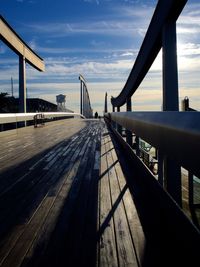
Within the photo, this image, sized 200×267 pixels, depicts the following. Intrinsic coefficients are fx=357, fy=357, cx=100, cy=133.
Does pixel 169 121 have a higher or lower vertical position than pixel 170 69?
lower

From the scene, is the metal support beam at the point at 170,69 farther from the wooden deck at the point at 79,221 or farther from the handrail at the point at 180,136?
the wooden deck at the point at 79,221

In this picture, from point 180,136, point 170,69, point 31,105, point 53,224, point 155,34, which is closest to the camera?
point 180,136

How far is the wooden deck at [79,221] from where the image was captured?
254 centimetres

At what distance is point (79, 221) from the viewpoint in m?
3.31

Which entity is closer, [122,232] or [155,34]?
[122,232]

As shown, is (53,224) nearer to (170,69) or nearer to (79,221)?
(79,221)

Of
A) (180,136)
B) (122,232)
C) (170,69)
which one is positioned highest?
(170,69)

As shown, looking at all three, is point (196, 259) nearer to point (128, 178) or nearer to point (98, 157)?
point (128, 178)

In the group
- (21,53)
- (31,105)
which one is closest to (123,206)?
(21,53)

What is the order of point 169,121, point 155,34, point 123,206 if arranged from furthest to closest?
1. point 155,34
2. point 123,206
3. point 169,121

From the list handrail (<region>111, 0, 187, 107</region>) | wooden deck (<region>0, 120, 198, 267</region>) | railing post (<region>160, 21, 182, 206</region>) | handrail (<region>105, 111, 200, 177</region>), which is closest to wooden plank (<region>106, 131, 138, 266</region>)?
wooden deck (<region>0, 120, 198, 267</region>)

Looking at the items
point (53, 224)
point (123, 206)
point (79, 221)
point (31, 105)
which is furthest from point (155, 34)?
point (31, 105)

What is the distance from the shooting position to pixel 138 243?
2.77 m

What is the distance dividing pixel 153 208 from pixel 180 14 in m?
2.11
